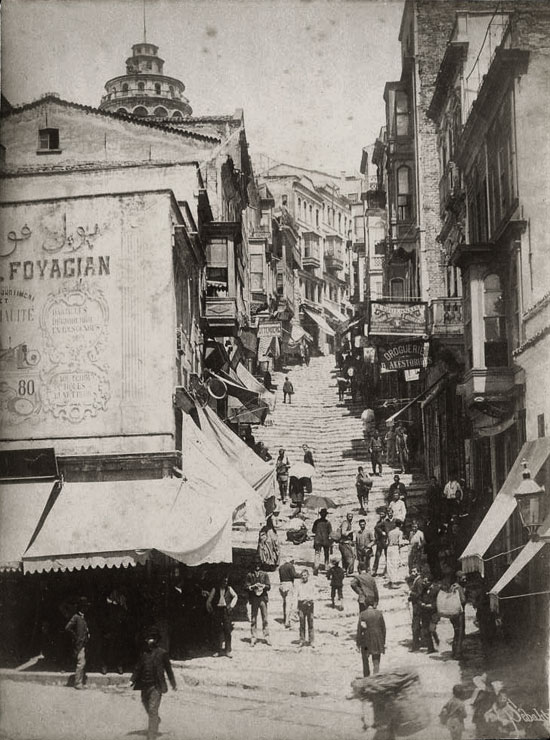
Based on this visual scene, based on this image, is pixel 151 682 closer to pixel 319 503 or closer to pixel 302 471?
pixel 319 503

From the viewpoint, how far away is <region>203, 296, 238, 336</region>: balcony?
27984 millimetres

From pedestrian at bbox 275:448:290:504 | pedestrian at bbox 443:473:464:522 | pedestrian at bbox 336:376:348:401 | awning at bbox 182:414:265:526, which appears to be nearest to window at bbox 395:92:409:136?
pedestrian at bbox 336:376:348:401

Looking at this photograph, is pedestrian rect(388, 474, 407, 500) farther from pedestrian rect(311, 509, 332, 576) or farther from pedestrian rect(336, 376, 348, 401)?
pedestrian rect(336, 376, 348, 401)

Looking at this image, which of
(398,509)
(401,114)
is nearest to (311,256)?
(401,114)

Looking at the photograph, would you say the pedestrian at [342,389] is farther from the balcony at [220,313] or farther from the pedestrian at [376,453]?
the balcony at [220,313]

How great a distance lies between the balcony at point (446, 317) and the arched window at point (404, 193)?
9.69m

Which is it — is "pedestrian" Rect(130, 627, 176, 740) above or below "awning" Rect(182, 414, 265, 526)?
below

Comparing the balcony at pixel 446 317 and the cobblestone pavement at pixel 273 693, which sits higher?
the balcony at pixel 446 317

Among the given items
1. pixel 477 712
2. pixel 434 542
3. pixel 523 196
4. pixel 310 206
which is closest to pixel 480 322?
pixel 523 196

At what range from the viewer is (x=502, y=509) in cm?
1638

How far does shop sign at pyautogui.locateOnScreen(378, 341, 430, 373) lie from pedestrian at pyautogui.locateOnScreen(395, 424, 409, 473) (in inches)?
69.8

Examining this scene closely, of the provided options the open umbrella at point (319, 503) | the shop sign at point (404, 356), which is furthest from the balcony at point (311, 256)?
the open umbrella at point (319, 503)

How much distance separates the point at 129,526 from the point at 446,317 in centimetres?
1453

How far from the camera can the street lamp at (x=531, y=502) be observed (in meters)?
14.1
